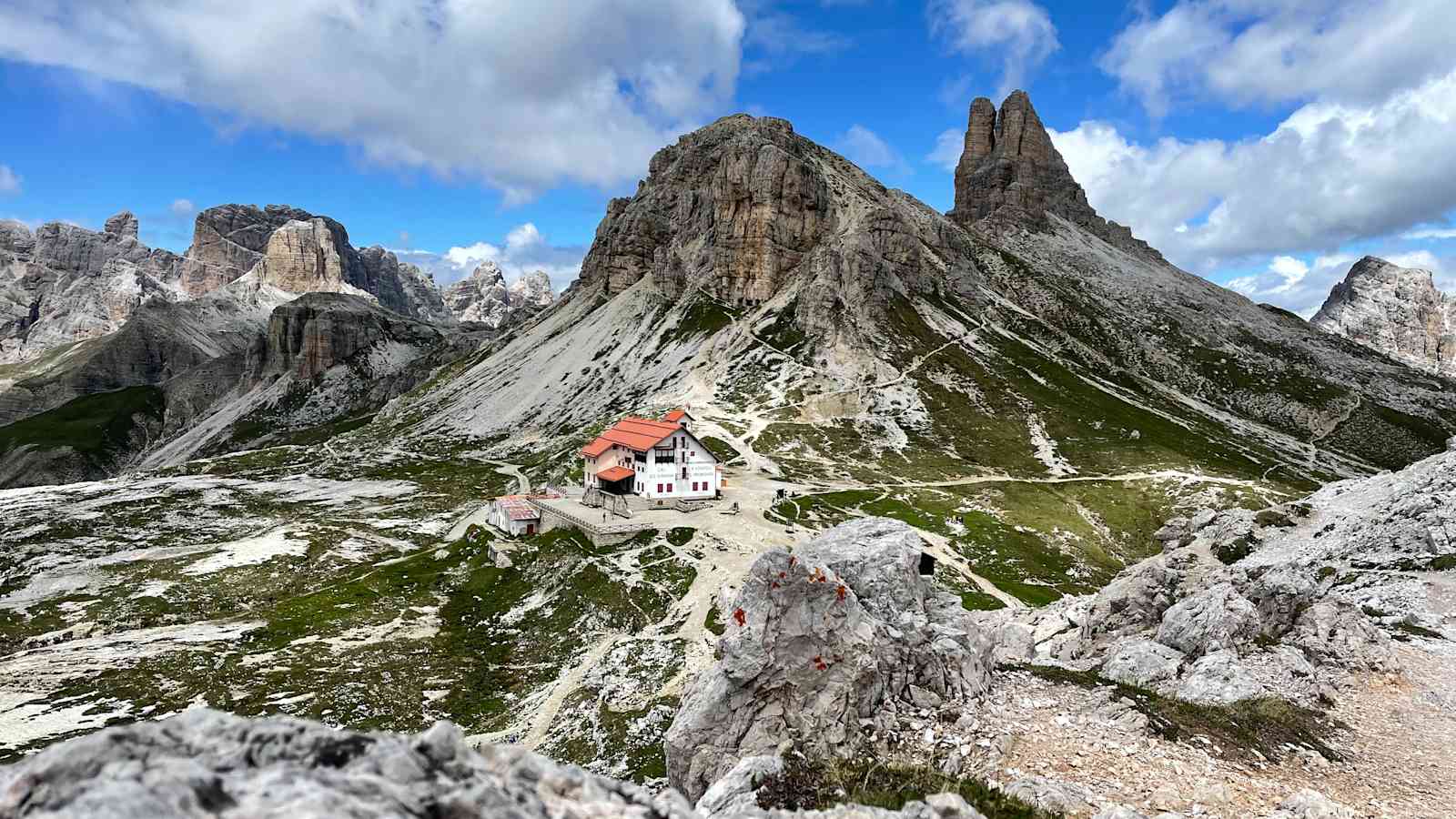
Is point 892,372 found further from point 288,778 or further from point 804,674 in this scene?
point 288,778

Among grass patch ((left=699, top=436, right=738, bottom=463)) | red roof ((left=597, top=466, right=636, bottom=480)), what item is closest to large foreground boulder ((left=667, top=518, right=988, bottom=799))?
red roof ((left=597, top=466, right=636, bottom=480))

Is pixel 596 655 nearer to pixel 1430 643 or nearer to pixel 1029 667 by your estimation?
pixel 1029 667

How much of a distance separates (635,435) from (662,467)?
6835 mm

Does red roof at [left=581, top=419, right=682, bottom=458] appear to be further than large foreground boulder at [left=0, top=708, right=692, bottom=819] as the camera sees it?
Yes

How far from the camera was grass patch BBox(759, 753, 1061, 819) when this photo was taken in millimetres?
15211

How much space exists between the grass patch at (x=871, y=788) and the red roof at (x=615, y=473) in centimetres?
6894

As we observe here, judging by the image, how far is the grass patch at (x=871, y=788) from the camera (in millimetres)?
15211

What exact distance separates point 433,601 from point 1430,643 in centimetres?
6997

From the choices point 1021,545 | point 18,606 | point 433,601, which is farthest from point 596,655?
point 18,606

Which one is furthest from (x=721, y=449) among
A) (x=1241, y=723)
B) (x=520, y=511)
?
(x=1241, y=723)

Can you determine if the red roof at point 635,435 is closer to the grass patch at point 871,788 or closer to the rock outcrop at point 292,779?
the grass patch at point 871,788

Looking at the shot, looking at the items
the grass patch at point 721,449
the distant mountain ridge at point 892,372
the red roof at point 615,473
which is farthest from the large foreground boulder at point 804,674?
the distant mountain ridge at point 892,372

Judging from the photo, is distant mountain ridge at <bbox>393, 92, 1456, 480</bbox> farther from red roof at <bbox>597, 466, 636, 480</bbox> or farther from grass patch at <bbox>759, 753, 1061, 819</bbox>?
grass patch at <bbox>759, 753, 1061, 819</bbox>

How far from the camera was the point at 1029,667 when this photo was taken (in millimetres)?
25266
